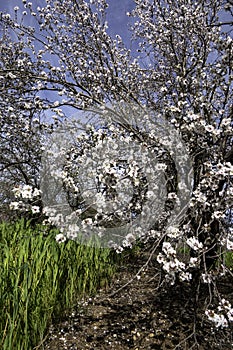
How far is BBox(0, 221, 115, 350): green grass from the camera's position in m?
1.95

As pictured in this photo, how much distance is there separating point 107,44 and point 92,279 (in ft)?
10.2

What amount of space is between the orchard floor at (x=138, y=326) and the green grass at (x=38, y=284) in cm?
14

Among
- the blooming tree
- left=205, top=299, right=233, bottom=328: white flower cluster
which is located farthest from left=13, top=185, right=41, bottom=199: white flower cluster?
left=205, top=299, right=233, bottom=328: white flower cluster

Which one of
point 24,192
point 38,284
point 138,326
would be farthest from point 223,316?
point 24,192

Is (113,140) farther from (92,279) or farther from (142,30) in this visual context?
(142,30)

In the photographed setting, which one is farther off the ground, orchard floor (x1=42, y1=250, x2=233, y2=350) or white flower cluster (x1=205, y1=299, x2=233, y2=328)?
white flower cluster (x1=205, y1=299, x2=233, y2=328)

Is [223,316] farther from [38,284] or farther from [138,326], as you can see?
[38,284]

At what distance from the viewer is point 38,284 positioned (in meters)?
2.30

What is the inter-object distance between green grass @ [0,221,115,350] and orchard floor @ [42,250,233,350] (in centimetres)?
14

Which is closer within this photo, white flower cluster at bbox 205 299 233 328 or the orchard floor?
white flower cluster at bbox 205 299 233 328

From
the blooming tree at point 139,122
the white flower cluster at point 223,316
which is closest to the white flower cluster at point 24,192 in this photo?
the blooming tree at point 139,122

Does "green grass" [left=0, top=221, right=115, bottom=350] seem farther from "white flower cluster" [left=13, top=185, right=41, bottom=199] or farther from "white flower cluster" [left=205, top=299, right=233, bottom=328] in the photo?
"white flower cluster" [left=205, top=299, right=233, bottom=328]

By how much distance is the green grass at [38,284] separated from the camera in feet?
6.38

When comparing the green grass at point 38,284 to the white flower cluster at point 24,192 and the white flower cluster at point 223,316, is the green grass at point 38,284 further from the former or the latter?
the white flower cluster at point 223,316
